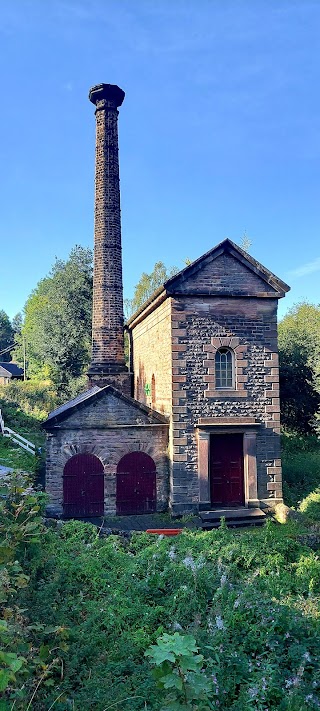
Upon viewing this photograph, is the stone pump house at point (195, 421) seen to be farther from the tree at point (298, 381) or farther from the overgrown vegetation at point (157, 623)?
the tree at point (298, 381)

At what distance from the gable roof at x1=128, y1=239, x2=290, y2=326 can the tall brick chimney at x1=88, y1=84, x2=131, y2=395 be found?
4.34m

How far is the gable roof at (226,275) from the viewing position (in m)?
13.8

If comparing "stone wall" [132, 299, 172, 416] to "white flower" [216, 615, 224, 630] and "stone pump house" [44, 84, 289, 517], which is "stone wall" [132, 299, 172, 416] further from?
"white flower" [216, 615, 224, 630]

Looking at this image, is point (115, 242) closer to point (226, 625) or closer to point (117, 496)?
point (117, 496)

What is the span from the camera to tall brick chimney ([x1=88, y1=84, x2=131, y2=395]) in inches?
720

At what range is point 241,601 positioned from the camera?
643 centimetres

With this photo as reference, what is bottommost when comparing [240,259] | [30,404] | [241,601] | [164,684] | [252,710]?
[252,710]

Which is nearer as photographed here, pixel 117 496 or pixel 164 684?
pixel 164 684

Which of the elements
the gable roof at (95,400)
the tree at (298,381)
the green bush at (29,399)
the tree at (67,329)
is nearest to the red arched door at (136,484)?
the gable roof at (95,400)

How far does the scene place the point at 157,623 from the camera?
656cm

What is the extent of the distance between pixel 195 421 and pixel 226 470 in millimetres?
1815

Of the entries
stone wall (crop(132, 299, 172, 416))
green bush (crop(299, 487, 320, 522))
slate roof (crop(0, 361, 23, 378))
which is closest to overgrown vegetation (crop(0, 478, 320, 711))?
green bush (crop(299, 487, 320, 522))

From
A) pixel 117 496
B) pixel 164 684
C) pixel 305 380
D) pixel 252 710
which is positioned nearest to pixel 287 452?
pixel 305 380

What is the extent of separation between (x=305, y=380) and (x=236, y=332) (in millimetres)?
12748
